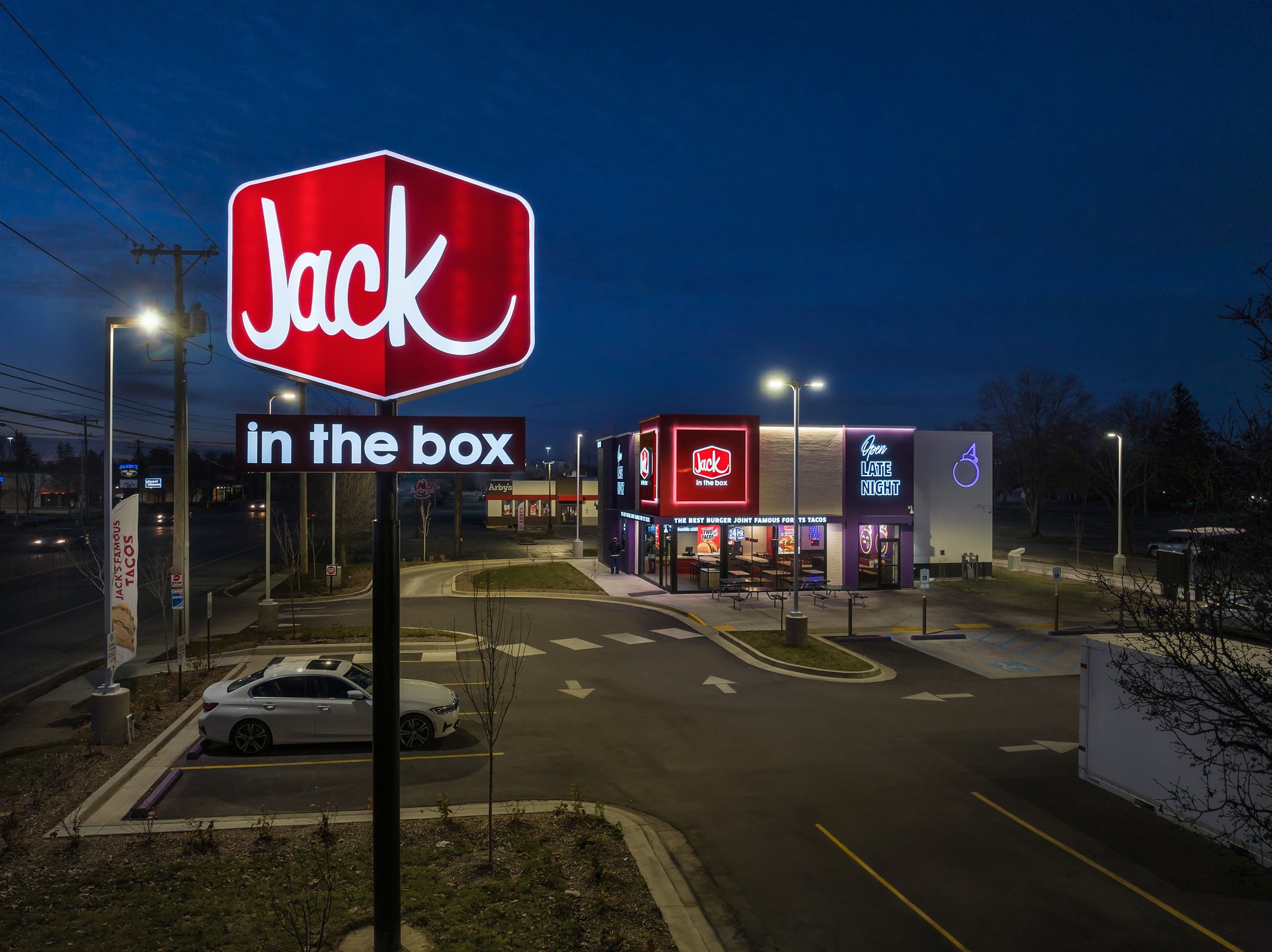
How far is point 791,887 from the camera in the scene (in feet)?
28.1

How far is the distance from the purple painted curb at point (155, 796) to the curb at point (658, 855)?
28 cm

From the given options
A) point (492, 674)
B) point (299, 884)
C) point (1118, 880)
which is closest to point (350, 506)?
point (492, 674)

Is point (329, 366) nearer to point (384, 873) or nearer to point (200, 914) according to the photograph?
point (384, 873)

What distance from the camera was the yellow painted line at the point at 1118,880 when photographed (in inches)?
301

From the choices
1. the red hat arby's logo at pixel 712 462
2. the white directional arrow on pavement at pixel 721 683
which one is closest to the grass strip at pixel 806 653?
the white directional arrow on pavement at pixel 721 683

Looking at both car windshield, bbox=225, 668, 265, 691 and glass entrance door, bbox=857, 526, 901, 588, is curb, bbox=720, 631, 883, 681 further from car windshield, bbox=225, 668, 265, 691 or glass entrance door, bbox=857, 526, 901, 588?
glass entrance door, bbox=857, 526, 901, 588

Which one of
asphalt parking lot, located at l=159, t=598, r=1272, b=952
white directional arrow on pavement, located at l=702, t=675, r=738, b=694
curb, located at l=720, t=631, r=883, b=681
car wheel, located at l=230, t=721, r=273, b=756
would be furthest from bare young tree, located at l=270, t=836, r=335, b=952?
curb, located at l=720, t=631, r=883, b=681

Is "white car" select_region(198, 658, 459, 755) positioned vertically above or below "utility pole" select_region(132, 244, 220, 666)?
below

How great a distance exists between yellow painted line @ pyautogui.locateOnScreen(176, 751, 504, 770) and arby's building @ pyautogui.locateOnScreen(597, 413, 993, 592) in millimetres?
18782

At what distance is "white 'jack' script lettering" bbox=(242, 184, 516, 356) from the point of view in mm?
6977

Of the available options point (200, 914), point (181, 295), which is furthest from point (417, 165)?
point (181, 295)

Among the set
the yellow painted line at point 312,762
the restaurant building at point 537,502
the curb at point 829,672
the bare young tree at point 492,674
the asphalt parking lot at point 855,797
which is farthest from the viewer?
the restaurant building at point 537,502

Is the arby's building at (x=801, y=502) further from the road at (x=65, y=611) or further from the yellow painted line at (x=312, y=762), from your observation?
the yellow painted line at (x=312, y=762)

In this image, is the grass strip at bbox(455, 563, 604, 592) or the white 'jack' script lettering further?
the grass strip at bbox(455, 563, 604, 592)
